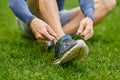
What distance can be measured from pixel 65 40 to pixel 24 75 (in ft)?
1.33

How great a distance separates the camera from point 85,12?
3.15 metres

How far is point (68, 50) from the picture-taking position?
2924mm

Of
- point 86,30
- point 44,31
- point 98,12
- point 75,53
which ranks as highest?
point 44,31

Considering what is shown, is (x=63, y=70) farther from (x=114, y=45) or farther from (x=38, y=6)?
(x=114, y=45)

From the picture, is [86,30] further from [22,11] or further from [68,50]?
[22,11]

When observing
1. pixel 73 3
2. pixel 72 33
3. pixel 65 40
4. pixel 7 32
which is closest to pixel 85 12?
pixel 65 40

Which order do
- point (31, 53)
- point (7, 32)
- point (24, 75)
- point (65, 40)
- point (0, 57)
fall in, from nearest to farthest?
point (24, 75) → point (65, 40) → point (0, 57) → point (31, 53) → point (7, 32)

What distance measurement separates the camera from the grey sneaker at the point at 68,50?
286 cm

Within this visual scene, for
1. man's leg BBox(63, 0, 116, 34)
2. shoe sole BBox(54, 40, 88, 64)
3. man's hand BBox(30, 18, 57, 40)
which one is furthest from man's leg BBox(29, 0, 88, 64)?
man's leg BBox(63, 0, 116, 34)

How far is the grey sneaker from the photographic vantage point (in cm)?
286


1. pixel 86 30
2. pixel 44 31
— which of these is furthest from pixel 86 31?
pixel 44 31

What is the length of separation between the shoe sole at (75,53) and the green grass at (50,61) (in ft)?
0.20

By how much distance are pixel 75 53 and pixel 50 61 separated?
34 cm

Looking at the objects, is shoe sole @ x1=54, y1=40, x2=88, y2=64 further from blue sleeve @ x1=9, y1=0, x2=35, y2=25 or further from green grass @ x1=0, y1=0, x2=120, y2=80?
blue sleeve @ x1=9, y1=0, x2=35, y2=25
